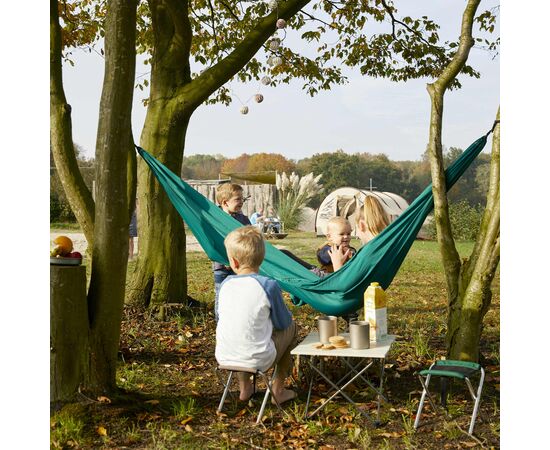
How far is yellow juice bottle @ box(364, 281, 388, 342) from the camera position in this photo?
2932 millimetres

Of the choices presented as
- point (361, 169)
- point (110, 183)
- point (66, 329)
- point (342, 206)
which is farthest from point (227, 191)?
point (361, 169)

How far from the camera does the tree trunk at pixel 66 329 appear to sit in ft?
9.36

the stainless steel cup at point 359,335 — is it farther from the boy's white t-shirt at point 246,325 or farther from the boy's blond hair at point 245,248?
the boy's blond hair at point 245,248

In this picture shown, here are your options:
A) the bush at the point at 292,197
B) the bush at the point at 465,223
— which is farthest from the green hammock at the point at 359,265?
the bush at the point at 292,197

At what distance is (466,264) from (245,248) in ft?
3.80

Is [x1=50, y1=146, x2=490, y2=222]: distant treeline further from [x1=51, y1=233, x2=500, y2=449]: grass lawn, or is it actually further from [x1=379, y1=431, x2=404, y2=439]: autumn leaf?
[x1=379, y1=431, x2=404, y2=439]: autumn leaf

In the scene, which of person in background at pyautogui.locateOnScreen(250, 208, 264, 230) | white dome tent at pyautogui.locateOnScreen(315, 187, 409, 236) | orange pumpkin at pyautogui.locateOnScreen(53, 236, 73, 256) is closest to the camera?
orange pumpkin at pyautogui.locateOnScreen(53, 236, 73, 256)

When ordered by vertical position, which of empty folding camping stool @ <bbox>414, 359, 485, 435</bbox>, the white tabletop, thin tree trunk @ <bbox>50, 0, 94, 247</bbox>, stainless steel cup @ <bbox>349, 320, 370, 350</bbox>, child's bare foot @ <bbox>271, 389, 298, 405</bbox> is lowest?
child's bare foot @ <bbox>271, 389, 298, 405</bbox>

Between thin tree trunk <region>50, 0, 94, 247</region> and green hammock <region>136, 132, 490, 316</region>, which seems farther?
thin tree trunk <region>50, 0, 94, 247</region>

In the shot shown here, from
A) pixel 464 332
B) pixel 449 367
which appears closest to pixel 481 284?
pixel 464 332

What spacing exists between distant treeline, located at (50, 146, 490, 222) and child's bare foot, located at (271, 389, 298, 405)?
14705 millimetres

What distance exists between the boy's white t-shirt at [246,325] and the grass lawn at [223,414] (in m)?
0.29

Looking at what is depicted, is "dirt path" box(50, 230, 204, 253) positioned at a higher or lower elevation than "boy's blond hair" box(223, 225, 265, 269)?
lower

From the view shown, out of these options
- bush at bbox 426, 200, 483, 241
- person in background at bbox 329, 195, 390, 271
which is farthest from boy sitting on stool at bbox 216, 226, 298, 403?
bush at bbox 426, 200, 483, 241
